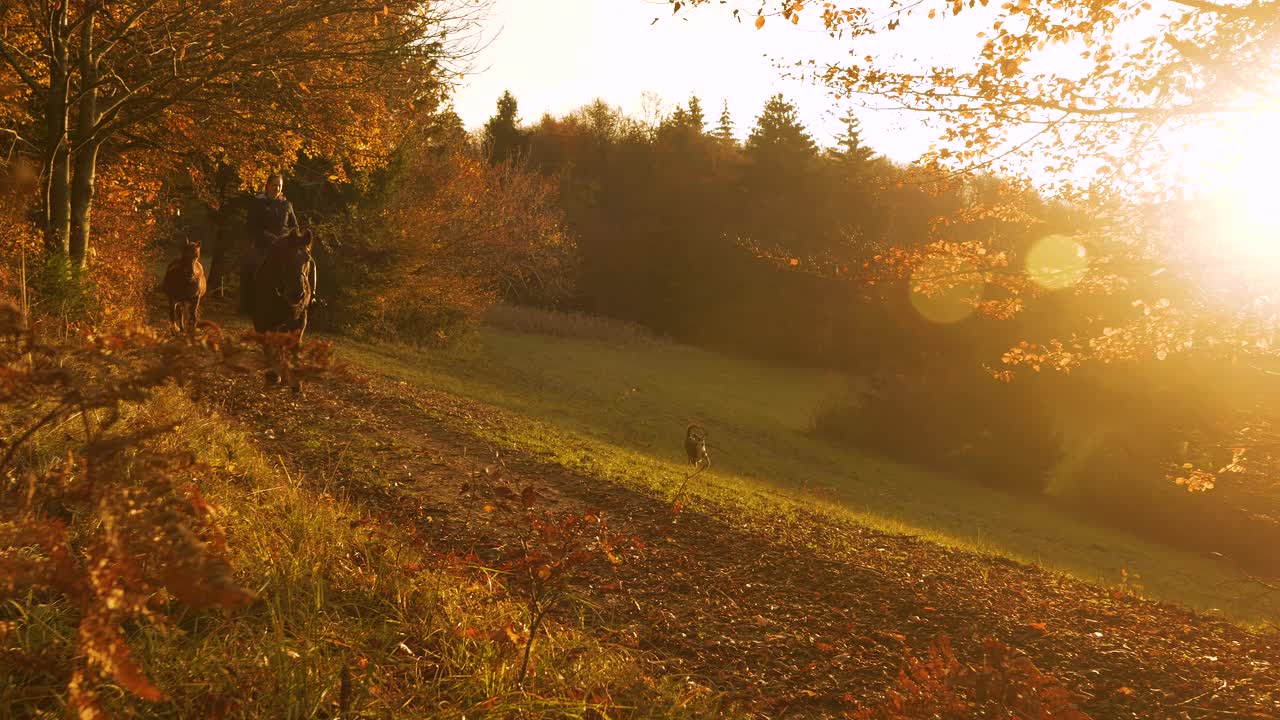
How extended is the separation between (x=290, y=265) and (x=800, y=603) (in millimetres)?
8203

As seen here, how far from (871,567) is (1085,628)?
1.72 meters

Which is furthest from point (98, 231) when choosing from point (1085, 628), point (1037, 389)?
point (1037, 389)

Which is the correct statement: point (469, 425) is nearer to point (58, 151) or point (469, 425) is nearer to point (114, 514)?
point (58, 151)

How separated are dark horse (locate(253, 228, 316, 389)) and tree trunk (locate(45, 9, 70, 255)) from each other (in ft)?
11.5

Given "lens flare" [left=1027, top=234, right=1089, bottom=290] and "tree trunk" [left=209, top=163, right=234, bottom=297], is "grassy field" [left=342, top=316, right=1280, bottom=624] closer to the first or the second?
"lens flare" [left=1027, top=234, right=1089, bottom=290]

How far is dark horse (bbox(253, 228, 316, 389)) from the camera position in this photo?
10.8m

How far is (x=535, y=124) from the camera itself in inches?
2554

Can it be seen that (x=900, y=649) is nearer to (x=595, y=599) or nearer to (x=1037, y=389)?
(x=595, y=599)

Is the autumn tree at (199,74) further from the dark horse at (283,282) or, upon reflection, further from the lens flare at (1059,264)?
the lens flare at (1059,264)

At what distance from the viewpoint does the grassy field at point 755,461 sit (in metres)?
11.9

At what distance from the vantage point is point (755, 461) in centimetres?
1942

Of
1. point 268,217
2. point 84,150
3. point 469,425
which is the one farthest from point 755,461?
point 84,150

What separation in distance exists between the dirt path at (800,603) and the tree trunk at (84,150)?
20.7 ft

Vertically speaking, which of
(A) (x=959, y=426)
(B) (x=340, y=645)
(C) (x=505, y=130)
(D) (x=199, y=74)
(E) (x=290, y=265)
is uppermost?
(C) (x=505, y=130)
